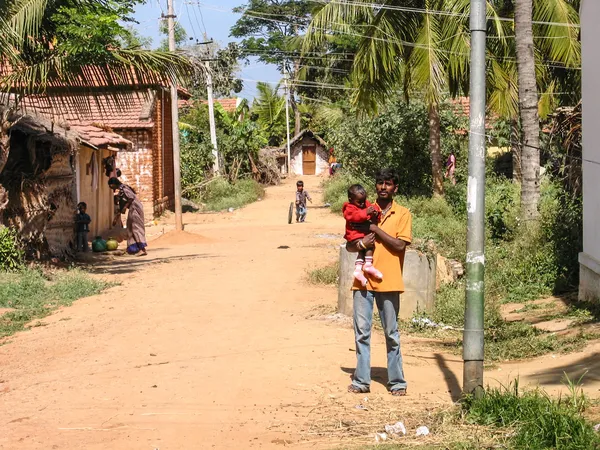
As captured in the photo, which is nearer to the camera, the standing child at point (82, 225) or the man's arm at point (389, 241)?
the man's arm at point (389, 241)

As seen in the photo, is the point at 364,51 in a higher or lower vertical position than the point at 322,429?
higher

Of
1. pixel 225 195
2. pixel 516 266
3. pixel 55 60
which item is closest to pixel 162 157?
pixel 225 195

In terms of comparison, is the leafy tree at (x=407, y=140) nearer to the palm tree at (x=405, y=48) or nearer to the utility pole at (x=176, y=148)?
the palm tree at (x=405, y=48)

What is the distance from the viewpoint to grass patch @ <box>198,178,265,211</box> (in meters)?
33.2

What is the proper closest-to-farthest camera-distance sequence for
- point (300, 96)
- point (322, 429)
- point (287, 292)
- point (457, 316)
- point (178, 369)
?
point (322, 429), point (178, 369), point (457, 316), point (287, 292), point (300, 96)

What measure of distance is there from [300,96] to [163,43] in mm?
11546

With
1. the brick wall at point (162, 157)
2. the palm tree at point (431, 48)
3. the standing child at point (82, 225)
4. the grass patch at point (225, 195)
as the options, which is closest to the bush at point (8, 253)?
the standing child at point (82, 225)

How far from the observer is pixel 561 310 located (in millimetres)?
10109

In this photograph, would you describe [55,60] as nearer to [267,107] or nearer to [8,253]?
[8,253]

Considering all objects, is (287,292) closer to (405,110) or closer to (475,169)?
(475,169)

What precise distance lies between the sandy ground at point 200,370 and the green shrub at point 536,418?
628 millimetres

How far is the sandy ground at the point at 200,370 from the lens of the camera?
6.02 metres

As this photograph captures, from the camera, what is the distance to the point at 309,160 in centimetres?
6216

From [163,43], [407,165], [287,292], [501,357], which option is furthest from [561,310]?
[163,43]
